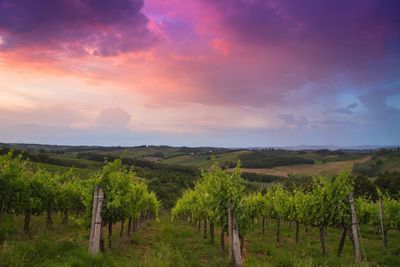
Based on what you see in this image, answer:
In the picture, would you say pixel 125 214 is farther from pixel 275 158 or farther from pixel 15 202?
pixel 275 158

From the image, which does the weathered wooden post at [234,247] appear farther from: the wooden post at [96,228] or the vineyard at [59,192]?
the vineyard at [59,192]

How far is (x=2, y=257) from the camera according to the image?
8734 millimetres

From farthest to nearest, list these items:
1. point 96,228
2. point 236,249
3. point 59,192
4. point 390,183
→ point 390,183 → point 59,192 → point 96,228 → point 236,249

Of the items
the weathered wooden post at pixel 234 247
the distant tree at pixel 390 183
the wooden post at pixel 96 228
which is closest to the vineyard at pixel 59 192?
the wooden post at pixel 96 228

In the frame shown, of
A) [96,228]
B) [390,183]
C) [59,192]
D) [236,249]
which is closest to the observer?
[236,249]

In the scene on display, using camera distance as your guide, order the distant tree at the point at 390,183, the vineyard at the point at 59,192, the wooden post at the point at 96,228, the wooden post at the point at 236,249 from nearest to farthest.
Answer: the wooden post at the point at 236,249, the wooden post at the point at 96,228, the vineyard at the point at 59,192, the distant tree at the point at 390,183

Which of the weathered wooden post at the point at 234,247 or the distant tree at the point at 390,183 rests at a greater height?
the weathered wooden post at the point at 234,247

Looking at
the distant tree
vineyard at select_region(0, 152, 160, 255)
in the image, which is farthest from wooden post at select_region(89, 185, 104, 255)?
the distant tree

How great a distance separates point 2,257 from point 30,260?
0.73 metres

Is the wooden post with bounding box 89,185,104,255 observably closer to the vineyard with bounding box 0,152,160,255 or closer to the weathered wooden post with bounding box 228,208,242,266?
the vineyard with bounding box 0,152,160,255

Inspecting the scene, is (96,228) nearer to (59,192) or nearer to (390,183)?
(59,192)

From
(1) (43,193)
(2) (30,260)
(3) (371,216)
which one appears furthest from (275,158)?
(2) (30,260)

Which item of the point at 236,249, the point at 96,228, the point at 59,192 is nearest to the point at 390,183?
the point at 59,192

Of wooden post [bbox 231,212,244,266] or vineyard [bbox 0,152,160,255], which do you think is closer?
wooden post [bbox 231,212,244,266]
